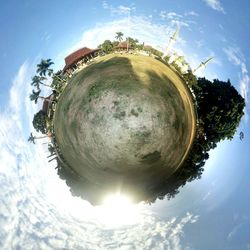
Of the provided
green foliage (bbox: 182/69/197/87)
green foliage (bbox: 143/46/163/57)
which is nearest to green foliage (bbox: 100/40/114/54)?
green foliage (bbox: 143/46/163/57)

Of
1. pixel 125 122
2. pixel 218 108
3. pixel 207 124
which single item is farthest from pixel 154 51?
pixel 218 108

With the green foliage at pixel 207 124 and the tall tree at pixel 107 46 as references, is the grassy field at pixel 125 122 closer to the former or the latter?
the green foliage at pixel 207 124

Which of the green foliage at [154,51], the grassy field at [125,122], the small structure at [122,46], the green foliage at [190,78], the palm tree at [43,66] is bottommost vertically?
the grassy field at [125,122]

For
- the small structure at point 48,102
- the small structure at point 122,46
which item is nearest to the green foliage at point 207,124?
the small structure at point 122,46

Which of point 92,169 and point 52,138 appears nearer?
point 92,169

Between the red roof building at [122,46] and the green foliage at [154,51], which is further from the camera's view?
the red roof building at [122,46]

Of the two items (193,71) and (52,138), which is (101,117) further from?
(193,71)

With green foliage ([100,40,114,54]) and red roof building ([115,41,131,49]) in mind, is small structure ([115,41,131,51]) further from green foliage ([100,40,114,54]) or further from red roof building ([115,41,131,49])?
green foliage ([100,40,114,54])

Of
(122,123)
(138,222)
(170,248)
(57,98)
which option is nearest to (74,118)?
(122,123)

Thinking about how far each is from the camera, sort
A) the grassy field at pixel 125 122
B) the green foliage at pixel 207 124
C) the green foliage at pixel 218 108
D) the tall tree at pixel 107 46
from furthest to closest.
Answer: the green foliage at pixel 218 108, the tall tree at pixel 107 46, the green foliage at pixel 207 124, the grassy field at pixel 125 122
